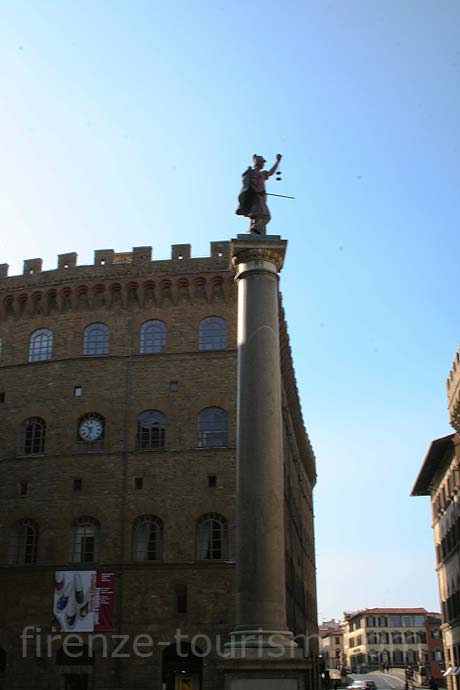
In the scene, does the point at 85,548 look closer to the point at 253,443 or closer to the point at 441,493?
the point at 253,443

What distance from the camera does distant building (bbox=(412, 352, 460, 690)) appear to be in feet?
137

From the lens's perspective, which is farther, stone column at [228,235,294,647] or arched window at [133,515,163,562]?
arched window at [133,515,163,562]

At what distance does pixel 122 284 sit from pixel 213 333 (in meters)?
4.41

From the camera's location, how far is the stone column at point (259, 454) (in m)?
16.5

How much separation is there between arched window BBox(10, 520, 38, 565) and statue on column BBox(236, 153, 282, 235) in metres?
18.3

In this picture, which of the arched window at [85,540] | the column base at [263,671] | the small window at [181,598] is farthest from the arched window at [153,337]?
the column base at [263,671]

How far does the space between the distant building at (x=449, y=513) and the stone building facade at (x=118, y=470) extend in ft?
40.9

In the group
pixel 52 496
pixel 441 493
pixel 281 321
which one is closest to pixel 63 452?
pixel 52 496

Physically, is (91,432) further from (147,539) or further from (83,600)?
(83,600)

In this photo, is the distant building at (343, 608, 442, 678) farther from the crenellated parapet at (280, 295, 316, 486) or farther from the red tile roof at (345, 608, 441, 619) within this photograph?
the crenellated parapet at (280, 295, 316, 486)

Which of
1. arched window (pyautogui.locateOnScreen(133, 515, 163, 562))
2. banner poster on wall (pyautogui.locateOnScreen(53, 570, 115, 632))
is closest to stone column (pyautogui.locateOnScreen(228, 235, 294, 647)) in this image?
arched window (pyautogui.locateOnScreen(133, 515, 163, 562))

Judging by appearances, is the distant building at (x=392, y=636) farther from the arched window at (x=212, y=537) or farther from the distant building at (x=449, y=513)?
the arched window at (x=212, y=537)

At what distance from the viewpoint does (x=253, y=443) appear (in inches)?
696

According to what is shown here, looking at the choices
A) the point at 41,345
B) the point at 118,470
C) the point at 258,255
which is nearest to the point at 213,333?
the point at 118,470
